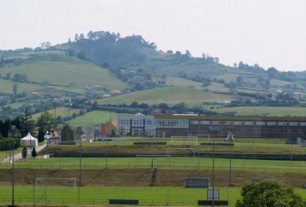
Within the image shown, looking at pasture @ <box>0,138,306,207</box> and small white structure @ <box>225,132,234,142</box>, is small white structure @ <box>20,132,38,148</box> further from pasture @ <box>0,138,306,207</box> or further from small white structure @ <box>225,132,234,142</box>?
small white structure @ <box>225,132,234,142</box>

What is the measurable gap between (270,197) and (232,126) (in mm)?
88656

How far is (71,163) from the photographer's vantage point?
342 feet

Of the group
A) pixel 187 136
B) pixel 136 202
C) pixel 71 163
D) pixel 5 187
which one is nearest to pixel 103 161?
pixel 71 163

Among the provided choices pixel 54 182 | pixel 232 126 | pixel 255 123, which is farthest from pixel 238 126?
pixel 54 182

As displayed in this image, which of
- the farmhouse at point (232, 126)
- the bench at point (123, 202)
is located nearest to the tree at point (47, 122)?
the farmhouse at point (232, 126)

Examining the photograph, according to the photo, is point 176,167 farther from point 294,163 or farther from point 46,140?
point 46,140

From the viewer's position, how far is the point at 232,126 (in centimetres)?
15150

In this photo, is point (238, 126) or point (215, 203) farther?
point (238, 126)

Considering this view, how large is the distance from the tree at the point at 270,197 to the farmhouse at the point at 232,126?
81.6m

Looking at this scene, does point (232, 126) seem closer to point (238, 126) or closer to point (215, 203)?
point (238, 126)

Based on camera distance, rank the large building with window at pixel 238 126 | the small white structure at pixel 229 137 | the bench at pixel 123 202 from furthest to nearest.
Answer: the large building with window at pixel 238 126 → the small white structure at pixel 229 137 → the bench at pixel 123 202

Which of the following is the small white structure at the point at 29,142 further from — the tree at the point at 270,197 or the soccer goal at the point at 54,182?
the tree at the point at 270,197

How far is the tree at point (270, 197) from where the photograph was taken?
204ft

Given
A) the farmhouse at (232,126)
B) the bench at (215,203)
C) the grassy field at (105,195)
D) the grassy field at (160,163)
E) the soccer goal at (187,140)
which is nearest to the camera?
the bench at (215,203)
